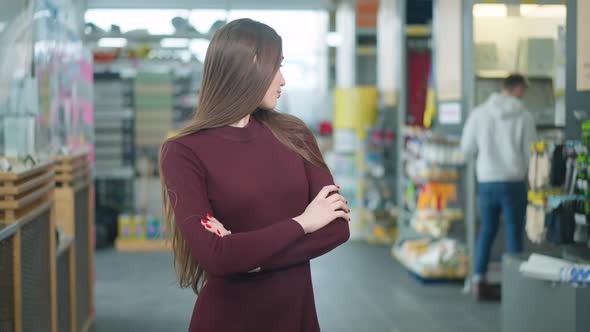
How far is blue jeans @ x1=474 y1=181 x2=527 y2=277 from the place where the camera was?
690 cm

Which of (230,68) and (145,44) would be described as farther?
(145,44)

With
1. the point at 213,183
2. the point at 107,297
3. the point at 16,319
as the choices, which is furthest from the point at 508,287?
the point at 107,297

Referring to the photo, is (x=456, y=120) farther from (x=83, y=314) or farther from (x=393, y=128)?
(x=83, y=314)

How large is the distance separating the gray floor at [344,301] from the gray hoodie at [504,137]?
107cm

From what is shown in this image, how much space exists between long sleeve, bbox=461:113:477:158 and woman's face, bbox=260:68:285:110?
5.06 meters

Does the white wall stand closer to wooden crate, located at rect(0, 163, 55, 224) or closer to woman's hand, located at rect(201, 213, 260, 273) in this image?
wooden crate, located at rect(0, 163, 55, 224)

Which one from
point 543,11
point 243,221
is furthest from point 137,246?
point 243,221

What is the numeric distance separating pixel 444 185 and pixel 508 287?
11.4 feet

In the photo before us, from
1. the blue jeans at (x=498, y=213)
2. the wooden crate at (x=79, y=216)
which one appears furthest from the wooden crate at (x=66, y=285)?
the blue jeans at (x=498, y=213)

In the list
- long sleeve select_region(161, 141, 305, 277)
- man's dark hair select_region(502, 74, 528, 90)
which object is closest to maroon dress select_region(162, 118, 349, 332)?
long sleeve select_region(161, 141, 305, 277)

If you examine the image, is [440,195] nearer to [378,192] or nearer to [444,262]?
[444,262]

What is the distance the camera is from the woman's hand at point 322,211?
2100 millimetres

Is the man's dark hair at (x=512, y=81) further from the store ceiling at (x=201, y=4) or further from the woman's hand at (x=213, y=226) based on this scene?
the store ceiling at (x=201, y=4)

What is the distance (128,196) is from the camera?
11398 millimetres
